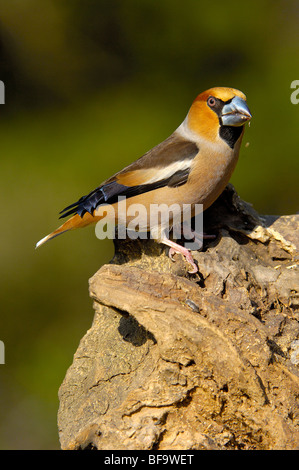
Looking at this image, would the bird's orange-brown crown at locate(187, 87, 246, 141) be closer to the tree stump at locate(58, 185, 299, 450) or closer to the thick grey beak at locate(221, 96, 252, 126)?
the thick grey beak at locate(221, 96, 252, 126)

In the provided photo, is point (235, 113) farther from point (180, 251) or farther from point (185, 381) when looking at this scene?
point (185, 381)

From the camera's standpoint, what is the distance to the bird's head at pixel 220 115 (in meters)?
2.96

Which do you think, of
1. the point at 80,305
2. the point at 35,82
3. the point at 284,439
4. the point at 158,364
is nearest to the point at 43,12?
the point at 35,82

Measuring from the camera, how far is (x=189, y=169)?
10.1 feet

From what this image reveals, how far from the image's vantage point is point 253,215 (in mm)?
3127

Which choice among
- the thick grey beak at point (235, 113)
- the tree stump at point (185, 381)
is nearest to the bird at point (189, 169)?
the thick grey beak at point (235, 113)

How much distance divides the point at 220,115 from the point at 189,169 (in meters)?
0.32

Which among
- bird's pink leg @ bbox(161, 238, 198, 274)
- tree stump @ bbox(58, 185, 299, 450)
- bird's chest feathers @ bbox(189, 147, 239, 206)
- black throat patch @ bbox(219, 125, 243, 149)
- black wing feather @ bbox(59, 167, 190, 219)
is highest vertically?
black throat patch @ bbox(219, 125, 243, 149)

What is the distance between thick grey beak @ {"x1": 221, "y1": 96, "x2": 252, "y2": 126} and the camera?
292cm

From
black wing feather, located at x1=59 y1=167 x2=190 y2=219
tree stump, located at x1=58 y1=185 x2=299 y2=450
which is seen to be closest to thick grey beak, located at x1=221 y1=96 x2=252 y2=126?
black wing feather, located at x1=59 y1=167 x2=190 y2=219

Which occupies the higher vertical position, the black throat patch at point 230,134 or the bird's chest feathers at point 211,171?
the black throat patch at point 230,134

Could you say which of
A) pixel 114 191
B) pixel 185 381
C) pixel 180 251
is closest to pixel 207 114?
pixel 114 191

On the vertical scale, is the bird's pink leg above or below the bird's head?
below

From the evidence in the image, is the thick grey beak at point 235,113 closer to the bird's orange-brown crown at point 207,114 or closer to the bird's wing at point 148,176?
the bird's orange-brown crown at point 207,114
